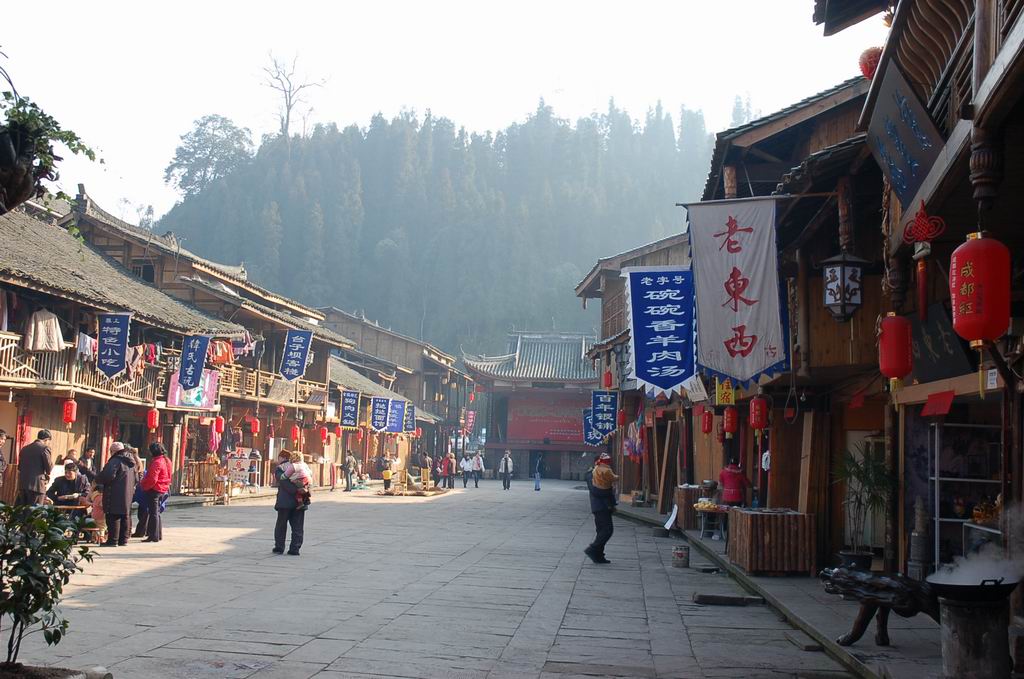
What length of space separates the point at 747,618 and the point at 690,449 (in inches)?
528

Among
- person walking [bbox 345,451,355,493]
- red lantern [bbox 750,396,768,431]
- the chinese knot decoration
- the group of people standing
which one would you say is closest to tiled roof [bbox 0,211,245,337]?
the group of people standing

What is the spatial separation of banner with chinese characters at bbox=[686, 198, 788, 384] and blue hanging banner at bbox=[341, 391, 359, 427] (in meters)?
26.8

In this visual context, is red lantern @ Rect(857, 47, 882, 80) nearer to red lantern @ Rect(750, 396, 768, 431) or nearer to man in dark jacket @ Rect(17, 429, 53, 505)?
red lantern @ Rect(750, 396, 768, 431)

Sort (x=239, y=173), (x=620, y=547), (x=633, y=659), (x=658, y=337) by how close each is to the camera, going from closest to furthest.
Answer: (x=633, y=659)
(x=658, y=337)
(x=620, y=547)
(x=239, y=173)

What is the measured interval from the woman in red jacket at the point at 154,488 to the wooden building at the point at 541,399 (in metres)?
36.2

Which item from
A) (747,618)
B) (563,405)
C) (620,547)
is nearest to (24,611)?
(747,618)

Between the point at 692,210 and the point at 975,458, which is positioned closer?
the point at 975,458

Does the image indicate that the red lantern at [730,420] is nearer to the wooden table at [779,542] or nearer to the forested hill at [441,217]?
the wooden table at [779,542]

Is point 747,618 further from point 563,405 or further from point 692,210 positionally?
point 563,405

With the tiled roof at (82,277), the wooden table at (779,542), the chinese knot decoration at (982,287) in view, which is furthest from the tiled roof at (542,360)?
the chinese knot decoration at (982,287)

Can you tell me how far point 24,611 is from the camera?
4824mm

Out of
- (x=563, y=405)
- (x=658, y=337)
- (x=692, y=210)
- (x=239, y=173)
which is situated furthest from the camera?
(x=239, y=173)

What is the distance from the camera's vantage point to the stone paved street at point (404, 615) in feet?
22.6

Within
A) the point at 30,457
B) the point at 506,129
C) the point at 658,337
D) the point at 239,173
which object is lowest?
the point at 30,457
